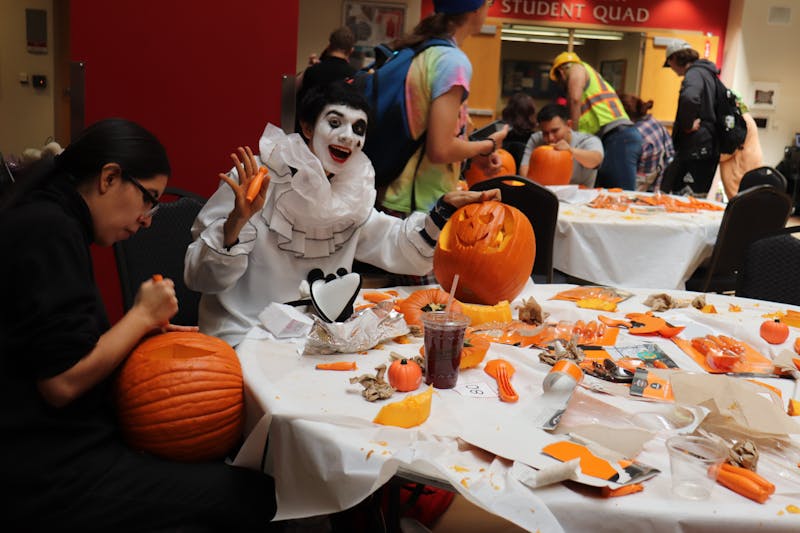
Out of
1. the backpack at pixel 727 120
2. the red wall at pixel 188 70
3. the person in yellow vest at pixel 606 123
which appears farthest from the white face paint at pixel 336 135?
the backpack at pixel 727 120

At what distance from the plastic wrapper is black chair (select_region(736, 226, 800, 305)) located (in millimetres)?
1704

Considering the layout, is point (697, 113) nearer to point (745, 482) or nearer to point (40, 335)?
point (745, 482)

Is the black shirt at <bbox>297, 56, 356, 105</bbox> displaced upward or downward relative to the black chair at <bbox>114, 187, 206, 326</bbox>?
upward

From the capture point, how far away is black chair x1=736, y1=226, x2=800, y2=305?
2748 mm

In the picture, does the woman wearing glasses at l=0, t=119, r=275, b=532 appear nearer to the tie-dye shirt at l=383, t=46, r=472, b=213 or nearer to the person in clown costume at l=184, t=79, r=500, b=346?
the person in clown costume at l=184, t=79, r=500, b=346

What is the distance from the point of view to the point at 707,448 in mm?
1169

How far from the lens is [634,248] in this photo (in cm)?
369

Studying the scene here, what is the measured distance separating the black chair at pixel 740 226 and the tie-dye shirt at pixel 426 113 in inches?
62.2

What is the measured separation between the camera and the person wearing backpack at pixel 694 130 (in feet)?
19.4

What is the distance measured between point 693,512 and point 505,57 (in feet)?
37.6

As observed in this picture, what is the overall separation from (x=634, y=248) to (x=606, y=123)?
7.13ft

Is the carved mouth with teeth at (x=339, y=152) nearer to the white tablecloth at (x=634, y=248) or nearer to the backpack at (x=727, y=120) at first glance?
the white tablecloth at (x=634, y=248)

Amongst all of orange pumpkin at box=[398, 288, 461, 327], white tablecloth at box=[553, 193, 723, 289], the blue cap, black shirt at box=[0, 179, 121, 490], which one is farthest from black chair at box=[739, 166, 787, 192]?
black shirt at box=[0, 179, 121, 490]

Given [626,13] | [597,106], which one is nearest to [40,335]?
[597,106]
